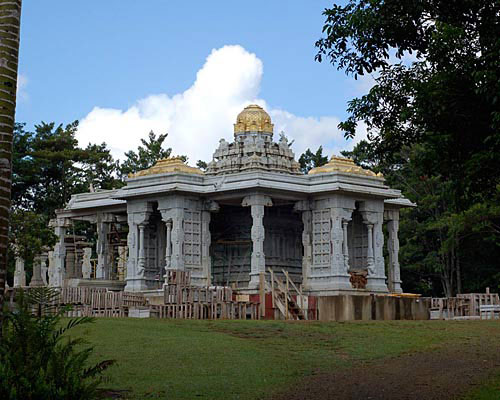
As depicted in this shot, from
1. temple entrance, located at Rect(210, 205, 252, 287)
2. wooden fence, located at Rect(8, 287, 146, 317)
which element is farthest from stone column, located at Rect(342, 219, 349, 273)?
wooden fence, located at Rect(8, 287, 146, 317)

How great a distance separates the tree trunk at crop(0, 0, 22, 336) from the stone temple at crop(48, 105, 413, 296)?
86.8 feet

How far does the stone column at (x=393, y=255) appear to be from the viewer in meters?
50.5

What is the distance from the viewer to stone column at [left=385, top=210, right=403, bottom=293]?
5053 cm

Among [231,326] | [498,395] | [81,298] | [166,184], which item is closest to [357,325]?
[231,326]

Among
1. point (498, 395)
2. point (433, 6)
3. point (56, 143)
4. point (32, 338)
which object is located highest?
point (56, 143)

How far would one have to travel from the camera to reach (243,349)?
944 inches

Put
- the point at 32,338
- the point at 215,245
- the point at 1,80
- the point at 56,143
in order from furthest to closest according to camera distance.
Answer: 1. the point at 56,143
2. the point at 215,245
3. the point at 1,80
4. the point at 32,338

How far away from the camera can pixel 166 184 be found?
4538 centimetres

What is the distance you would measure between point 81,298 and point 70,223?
62.0 ft

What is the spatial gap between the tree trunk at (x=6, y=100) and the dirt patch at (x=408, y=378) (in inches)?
270

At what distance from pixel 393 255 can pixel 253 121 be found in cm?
1093

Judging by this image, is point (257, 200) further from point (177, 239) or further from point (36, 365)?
point (36, 365)

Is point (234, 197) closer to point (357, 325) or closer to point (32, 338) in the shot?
point (357, 325)

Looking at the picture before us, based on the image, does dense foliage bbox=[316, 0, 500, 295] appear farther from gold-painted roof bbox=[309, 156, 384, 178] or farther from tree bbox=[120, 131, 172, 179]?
tree bbox=[120, 131, 172, 179]
